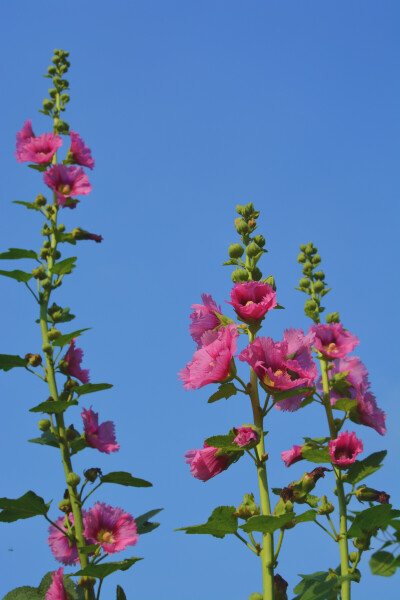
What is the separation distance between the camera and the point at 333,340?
430cm

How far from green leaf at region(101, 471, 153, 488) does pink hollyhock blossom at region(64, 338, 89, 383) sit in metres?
0.63

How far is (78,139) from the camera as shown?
4844 mm

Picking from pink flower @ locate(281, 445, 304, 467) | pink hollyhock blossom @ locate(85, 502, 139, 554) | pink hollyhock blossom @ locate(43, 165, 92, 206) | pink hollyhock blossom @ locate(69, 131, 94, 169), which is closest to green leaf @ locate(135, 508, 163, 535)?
pink hollyhock blossom @ locate(85, 502, 139, 554)

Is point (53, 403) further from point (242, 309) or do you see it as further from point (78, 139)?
point (78, 139)

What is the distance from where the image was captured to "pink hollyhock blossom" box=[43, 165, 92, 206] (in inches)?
179

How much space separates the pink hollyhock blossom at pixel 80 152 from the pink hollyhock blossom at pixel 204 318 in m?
1.91

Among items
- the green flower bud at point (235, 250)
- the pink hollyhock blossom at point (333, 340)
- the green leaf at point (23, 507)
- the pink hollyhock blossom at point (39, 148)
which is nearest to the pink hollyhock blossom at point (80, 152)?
the pink hollyhock blossom at point (39, 148)

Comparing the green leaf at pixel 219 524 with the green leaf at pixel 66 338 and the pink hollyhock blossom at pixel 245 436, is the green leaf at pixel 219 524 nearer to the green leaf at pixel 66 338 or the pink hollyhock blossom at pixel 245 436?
the pink hollyhock blossom at pixel 245 436

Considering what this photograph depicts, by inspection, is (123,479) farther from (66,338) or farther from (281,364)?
(281,364)

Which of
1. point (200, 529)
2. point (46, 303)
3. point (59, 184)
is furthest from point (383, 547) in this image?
point (59, 184)

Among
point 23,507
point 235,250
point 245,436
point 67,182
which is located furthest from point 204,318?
point 67,182

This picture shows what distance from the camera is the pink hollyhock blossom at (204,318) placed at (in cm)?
346

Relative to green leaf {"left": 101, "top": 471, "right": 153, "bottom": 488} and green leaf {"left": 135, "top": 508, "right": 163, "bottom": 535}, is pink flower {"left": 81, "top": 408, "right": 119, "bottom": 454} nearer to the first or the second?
green leaf {"left": 101, "top": 471, "right": 153, "bottom": 488}

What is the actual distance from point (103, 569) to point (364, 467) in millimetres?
1614
